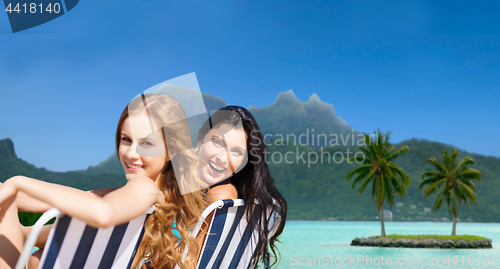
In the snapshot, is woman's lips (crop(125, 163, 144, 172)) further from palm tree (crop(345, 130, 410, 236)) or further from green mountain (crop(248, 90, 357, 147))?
green mountain (crop(248, 90, 357, 147))

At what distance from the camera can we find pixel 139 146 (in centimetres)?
184

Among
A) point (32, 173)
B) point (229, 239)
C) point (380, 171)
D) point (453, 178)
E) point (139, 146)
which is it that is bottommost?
point (229, 239)

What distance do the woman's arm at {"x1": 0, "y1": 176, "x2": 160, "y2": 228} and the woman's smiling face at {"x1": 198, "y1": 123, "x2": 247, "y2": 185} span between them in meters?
1.22

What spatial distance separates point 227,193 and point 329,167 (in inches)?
4268

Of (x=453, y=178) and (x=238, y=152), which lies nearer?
(x=238, y=152)

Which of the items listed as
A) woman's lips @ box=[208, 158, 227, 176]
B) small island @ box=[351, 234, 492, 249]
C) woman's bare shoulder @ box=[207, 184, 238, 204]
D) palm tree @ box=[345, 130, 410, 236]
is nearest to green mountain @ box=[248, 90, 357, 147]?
small island @ box=[351, 234, 492, 249]

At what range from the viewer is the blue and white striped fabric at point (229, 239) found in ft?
6.46

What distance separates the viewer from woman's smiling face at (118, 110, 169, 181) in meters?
1.83

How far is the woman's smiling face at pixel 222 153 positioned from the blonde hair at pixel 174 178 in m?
0.58

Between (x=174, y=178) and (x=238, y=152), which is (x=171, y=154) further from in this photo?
(x=238, y=152)

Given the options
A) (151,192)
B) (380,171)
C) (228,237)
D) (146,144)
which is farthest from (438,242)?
(151,192)

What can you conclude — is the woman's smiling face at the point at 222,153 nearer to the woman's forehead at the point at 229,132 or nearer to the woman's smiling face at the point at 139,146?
the woman's forehead at the point at 229,132

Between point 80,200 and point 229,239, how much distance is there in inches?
40.7

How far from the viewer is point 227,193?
7.71 feet
